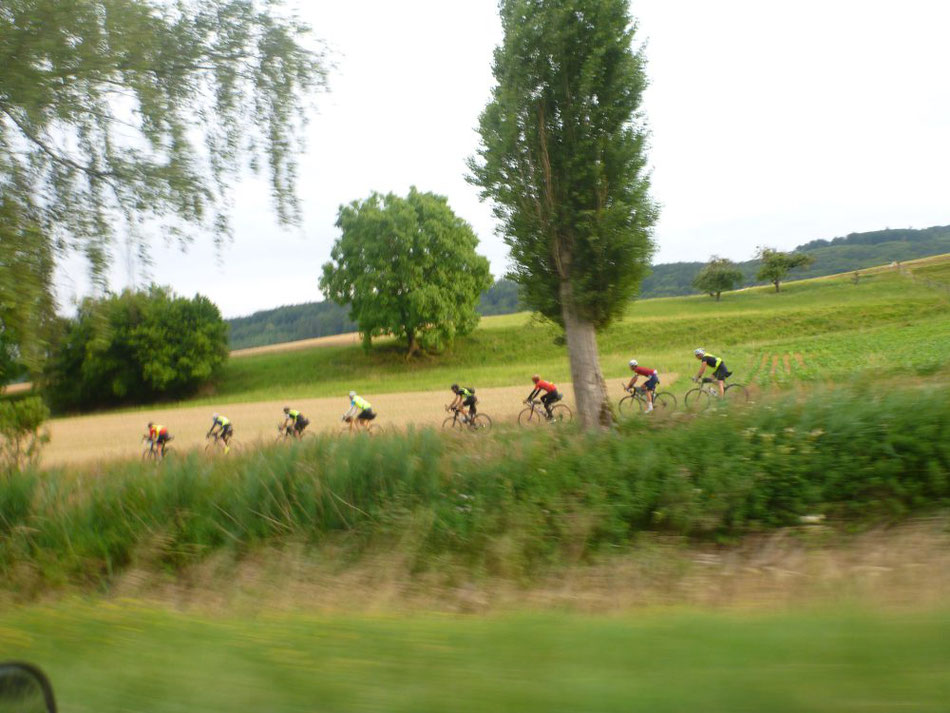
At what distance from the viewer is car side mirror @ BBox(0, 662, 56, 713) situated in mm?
2086

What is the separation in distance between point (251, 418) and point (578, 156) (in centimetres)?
2674

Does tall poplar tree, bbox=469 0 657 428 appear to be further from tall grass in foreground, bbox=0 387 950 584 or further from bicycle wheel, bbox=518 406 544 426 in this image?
bicycle wheel, bbox=518 406 544 426

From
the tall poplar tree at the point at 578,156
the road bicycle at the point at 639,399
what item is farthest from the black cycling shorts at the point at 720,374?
the tall poplar tree at the point at 578,156

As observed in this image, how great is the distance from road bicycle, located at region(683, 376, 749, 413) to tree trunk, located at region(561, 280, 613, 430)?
5.64 ft

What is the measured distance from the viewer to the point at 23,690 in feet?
7.01

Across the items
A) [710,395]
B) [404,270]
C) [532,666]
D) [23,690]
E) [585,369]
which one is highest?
[404,270]

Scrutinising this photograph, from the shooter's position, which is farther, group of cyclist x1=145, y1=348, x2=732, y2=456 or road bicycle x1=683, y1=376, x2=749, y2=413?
group of cyclist x1=145, y1=348, x2=732, y2=456

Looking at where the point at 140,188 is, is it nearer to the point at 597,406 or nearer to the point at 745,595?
the point at 745,595

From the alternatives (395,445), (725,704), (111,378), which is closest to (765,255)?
(111,378)

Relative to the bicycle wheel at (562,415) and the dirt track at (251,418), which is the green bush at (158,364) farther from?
the bicycle wheel at (562,415)

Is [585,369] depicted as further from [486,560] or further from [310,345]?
[310,345]

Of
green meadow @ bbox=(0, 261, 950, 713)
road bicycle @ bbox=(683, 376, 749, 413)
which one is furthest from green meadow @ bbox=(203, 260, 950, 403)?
green meadow @ bbox=(0, 261, 950, 713)

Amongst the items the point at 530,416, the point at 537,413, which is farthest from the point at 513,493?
the point at 537,413

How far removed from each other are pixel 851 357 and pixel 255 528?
78.6 ft
